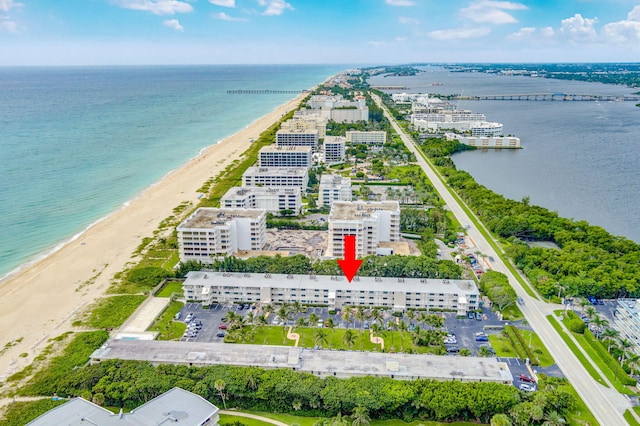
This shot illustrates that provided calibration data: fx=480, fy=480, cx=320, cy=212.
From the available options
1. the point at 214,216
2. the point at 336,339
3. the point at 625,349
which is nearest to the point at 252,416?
the point at 336,339

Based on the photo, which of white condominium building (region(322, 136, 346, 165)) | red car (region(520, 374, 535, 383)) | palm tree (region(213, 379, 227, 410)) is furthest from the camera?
white condominium building (region(322, 136, 346, 165))

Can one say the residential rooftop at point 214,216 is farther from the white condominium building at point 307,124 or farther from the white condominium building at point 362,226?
the white condominium building at point 307,124

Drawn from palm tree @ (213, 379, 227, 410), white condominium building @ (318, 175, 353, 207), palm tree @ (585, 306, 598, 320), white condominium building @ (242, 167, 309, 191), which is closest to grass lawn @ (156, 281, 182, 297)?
palm tree @ (213, 379, 227, 410)

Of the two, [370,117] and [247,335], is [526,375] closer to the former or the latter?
[247,335]

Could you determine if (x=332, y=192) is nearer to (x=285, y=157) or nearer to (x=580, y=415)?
(x=285, y=157)

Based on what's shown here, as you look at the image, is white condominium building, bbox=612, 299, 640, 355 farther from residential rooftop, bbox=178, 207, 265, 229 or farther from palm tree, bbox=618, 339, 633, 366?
residential rooftop, bbox=178, 207, 265, 229
